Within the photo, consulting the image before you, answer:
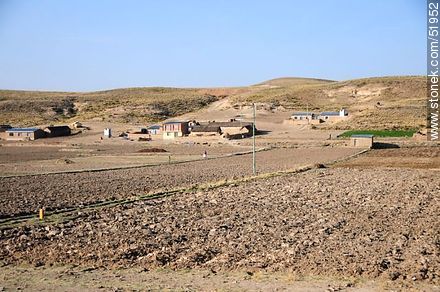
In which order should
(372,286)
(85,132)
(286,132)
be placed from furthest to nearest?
(85,132) → (286,132) → (372,286)

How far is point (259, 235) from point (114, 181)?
16486mm

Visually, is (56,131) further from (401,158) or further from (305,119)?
(401,158)

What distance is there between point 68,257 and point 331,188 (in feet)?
49.0

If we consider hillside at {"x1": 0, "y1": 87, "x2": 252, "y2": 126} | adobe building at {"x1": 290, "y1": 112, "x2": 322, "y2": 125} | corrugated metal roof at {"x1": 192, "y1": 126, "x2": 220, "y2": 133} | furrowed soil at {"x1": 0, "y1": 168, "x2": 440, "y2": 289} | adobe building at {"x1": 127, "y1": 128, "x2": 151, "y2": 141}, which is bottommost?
adobe building at {"x1": 127, "y1": 128, "x2": 151, "y2": 141}

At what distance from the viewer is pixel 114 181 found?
3114 centimetres

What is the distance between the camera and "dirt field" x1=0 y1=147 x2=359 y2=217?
78.2ft

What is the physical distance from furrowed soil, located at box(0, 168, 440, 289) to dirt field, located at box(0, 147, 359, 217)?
323cm

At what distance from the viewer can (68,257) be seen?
14055mm

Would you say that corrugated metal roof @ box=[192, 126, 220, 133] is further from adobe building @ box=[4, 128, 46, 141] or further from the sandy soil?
the sandy soil

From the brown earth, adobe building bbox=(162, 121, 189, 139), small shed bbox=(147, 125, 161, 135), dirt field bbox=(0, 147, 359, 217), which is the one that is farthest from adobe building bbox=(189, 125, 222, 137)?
dirt field bbox=(0, 147, 359, 217)

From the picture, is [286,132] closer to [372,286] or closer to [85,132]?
[85,132]

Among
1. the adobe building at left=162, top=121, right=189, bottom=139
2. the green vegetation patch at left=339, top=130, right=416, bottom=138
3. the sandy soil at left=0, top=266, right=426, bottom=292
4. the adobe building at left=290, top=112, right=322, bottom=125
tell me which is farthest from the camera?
the adobe building at left=290, top=112, right=322, bottom=125

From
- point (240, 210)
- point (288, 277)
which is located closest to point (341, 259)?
→ point (288, 277)

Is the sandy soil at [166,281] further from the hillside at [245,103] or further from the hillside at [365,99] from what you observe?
the hillside at [245,103]
